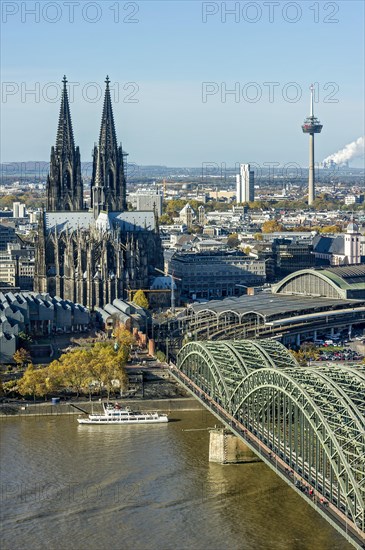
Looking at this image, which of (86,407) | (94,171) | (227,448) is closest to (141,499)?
(227,448)

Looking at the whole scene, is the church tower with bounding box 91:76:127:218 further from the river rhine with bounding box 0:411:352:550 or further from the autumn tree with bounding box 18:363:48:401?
the river rhine with bounding box 0:411:352:550

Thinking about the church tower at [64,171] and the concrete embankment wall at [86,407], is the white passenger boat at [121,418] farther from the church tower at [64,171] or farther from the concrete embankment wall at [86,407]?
the church tower at [64,171]

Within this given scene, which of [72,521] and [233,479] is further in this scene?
[233,479]

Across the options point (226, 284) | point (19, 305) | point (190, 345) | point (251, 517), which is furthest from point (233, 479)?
point (226, 284)

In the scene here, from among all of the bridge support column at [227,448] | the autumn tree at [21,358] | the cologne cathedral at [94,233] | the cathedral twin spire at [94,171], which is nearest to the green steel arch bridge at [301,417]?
the bridge support column at [227,448]

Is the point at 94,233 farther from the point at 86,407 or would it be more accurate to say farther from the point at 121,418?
the point at 121,418

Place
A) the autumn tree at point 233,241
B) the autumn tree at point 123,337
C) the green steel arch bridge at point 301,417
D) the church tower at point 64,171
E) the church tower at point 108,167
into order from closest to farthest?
the green steel arch bridge at point 301,417 → the autumn tree at point 123,337 → the church tower at point 108,167 → the church tower at point 64,171 → the autumn tree at point 233,241

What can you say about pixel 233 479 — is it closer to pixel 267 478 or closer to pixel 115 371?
pixel 267 478
